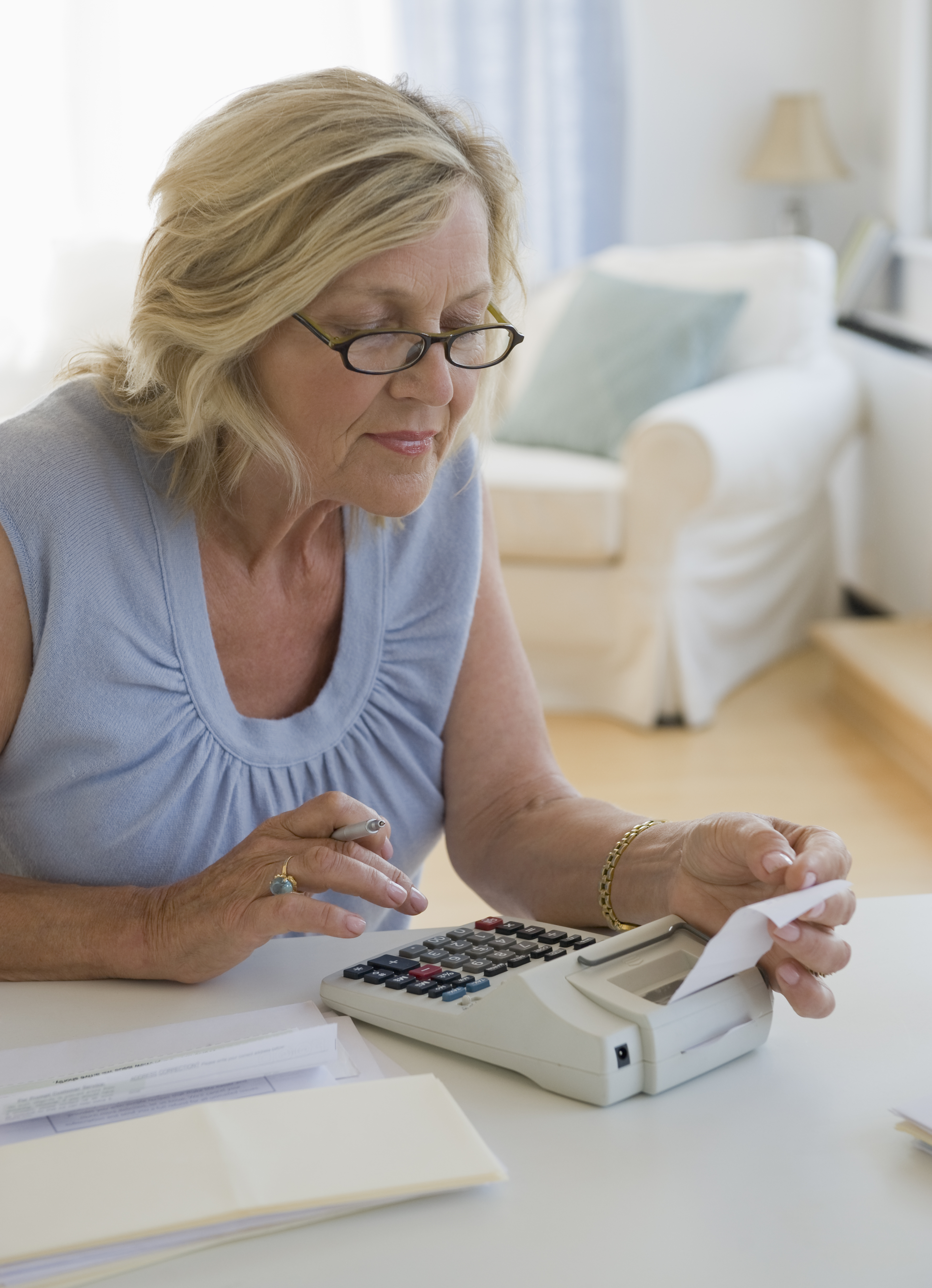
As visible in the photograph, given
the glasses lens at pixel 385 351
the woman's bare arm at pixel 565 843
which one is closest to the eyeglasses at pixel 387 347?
the glasses lens at pixel 385 351

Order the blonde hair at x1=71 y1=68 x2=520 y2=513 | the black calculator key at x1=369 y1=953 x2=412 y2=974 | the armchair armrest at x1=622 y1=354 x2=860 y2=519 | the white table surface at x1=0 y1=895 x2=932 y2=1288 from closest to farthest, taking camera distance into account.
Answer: the white table surface at x1=0 y1=895 x2=932 y2=1288 < the black calculator key at x1=369 y1=953 x2=412 y2=974 < the blonde hair at x1=71 y1=68 x2=520 y2=513 < the armchair armrest at x1=622 y1=354 x2=860 y2=519

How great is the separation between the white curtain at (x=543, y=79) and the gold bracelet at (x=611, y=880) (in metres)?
3.60

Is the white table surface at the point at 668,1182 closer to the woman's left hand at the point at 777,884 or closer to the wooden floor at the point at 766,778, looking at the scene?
the woman's left hand at the point at 777,884

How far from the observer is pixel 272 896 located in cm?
88

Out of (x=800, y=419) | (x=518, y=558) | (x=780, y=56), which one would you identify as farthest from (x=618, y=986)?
(x=780, y=56)

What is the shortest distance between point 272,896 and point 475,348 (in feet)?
1.53

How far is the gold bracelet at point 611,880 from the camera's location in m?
1.01

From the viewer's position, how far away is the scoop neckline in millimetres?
1072

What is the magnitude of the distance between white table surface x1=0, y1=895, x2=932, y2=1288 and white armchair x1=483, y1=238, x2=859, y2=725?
7.56ft

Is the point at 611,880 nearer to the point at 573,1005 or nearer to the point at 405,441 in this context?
the point at 573,1005

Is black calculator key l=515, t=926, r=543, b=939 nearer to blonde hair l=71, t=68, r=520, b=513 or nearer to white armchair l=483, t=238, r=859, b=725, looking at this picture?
blonde hair l=71, t=68, r=520, b=513

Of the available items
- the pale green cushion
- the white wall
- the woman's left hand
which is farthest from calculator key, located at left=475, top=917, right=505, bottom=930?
the white wall

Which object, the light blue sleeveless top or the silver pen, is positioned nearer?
the silver pen

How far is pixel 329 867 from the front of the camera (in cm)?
88
